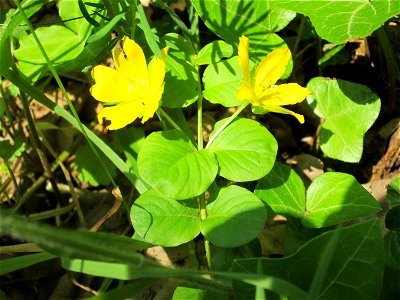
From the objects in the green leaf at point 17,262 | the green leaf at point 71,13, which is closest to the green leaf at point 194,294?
the green leaf at point 17,262

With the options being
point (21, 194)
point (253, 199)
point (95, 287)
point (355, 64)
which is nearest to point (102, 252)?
point (253, 199)

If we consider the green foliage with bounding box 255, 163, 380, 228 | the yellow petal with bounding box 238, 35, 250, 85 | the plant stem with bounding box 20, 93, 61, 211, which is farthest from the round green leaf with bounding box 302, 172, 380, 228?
the plant stem with bounding box 20, 93, 61, 211

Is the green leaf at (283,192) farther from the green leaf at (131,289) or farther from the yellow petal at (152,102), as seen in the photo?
the green leaf at (131,289)

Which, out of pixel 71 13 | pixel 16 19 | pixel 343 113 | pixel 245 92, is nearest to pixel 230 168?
pixel 245 92

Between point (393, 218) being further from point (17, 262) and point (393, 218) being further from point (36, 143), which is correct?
point (36, 143)

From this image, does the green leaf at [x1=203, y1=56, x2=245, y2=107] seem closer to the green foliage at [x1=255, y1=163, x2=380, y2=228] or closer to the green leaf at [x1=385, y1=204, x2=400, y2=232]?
the green foliage at [x1=255, y1=163, x2=380, y2=228]

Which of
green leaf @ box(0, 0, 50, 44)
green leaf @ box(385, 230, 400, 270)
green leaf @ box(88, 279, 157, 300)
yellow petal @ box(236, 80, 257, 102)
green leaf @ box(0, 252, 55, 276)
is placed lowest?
green leaf @ box(385, 230, 400, 270)

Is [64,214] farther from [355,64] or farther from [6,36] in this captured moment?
[355,64]
